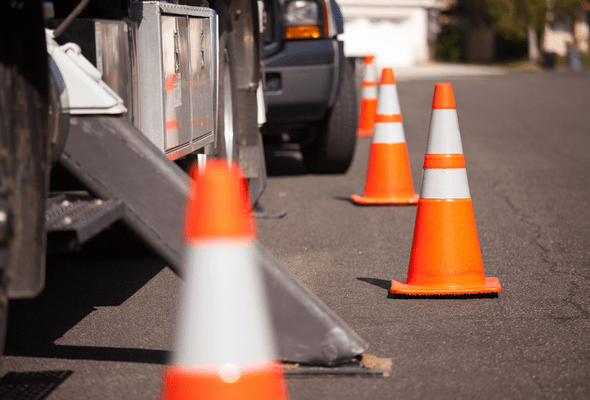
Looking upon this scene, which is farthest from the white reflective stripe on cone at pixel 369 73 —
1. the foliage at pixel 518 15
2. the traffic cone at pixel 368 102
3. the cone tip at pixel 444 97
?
the foliage at pixel 518 15

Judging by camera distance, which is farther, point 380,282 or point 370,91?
point 370,91

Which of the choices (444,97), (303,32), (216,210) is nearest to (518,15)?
(303,32)

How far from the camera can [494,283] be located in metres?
3.80

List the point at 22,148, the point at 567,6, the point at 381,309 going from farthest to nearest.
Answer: the point at 567,6
the point at 381,309
the point at 22,148

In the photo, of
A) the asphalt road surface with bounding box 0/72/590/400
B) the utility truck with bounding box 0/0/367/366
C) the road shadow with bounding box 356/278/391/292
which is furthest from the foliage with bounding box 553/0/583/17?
the utility truck with bounding box 0/0/367/366

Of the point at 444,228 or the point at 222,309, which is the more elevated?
the point at 222,309

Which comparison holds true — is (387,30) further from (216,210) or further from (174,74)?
(216,210)

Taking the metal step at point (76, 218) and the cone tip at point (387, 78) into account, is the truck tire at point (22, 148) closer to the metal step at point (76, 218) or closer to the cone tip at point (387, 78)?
the metal step at point (76, 218)

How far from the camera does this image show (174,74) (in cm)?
373

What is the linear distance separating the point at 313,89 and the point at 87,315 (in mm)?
3444

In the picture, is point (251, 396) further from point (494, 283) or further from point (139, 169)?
point (494, 283)

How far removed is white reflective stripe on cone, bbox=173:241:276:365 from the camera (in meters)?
1.94

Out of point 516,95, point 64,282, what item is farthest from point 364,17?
point 64,282

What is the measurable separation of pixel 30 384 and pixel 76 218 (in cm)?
67
